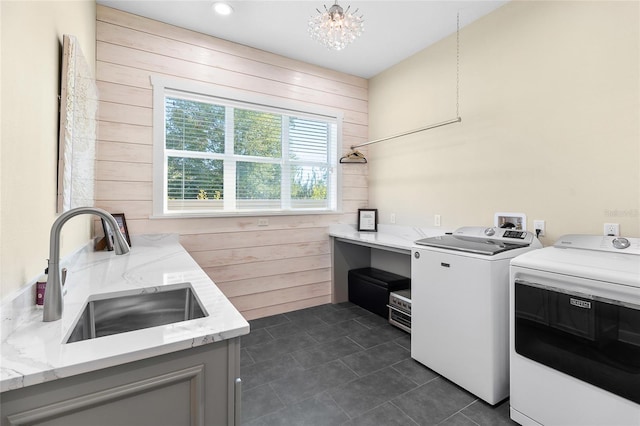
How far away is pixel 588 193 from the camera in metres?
1.97

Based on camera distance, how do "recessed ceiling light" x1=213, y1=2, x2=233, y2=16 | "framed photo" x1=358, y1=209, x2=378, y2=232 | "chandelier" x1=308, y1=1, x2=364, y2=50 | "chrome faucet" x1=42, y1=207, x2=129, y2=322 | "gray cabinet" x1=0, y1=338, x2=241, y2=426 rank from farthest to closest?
"framed photo" x1=358, y1=209, x2=378, y2=232
"recessed ceiling light" x1=213, y1=2, x2=233, y2=16
"chandelier" x1=308, y1=1, x2=364, y2=50
"chrome faucet" x1=42, y1=207, x2=129, y2=322
"gray cabinet" x1=0, y1=338, x2=241, y2=426

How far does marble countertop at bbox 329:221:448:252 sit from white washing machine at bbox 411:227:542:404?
1.29 feet

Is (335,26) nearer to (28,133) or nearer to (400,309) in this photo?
(28,133)

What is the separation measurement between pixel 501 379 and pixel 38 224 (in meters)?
2.53

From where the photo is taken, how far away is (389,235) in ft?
11.2

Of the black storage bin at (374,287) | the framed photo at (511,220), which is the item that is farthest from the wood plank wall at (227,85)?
the framed photo at (511,220)

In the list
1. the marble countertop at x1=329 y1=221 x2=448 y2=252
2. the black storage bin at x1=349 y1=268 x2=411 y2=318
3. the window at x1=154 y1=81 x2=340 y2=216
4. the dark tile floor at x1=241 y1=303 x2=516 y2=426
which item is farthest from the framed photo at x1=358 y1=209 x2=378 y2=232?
the dark tile floor at x1=241 y1=303 x2=516 y2=426

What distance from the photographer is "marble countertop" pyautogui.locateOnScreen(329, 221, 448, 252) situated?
2747 mm

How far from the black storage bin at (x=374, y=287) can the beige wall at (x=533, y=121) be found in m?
0.68

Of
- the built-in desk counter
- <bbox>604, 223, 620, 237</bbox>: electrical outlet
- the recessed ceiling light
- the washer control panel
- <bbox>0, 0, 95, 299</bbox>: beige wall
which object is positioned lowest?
the built-in desk counter

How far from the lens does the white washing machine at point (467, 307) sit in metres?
1.80

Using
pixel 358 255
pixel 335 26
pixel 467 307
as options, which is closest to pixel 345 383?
pixel 467 307

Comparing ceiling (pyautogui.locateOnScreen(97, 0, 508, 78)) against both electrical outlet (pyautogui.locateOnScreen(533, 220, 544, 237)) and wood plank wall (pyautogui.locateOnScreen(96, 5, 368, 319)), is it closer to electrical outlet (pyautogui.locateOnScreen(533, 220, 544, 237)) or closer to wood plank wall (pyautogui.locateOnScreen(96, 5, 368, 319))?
wood plank wall (pyautogui.locateOnScreen(96, 5, 368, 319))

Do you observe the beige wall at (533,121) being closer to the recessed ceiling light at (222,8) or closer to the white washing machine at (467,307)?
the white washing machine at (467,307)
